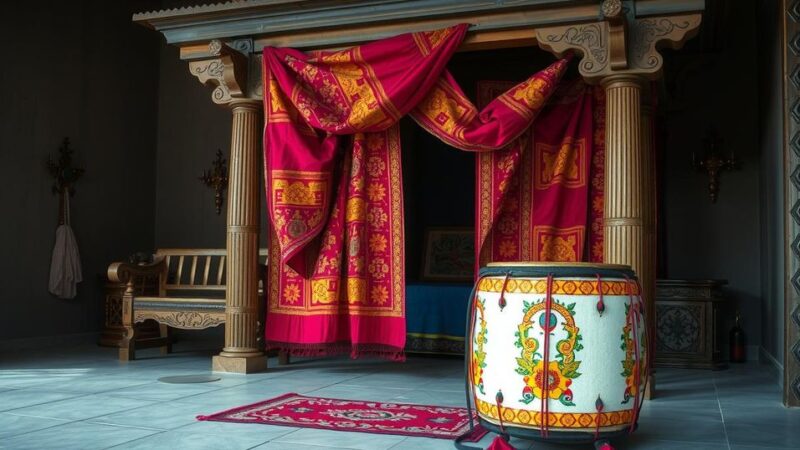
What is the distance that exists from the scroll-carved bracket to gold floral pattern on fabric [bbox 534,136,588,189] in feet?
6.68

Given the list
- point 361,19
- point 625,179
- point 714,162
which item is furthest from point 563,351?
point 714,162

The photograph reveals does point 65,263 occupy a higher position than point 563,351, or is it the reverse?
point 65,263

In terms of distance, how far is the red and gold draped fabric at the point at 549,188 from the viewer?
A: 4891 millimetres

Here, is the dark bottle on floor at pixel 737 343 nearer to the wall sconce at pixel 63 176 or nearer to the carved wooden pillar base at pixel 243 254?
the carved wooden pillar base at pixel 243 254

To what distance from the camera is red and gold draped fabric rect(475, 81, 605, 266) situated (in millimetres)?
4891

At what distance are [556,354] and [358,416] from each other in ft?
4.23

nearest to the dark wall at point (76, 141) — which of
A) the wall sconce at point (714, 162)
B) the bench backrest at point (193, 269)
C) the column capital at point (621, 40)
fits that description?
the bench backrest at point (193, 269)

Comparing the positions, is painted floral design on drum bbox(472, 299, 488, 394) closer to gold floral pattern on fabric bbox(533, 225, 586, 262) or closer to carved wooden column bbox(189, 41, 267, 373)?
gold floral pattern on fabric bbox(533, 225, 586, 262)

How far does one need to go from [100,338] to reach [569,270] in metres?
5.53

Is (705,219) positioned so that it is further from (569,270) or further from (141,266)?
(141,266)

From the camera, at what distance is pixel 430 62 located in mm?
4754

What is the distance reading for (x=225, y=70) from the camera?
17.1 ft

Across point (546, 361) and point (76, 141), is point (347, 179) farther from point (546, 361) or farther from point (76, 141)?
point (76, 141)

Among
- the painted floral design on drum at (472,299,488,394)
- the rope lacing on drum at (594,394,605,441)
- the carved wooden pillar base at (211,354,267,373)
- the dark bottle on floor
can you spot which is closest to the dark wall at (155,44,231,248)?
the carved wooden pillar base at (211,354,267,373)
